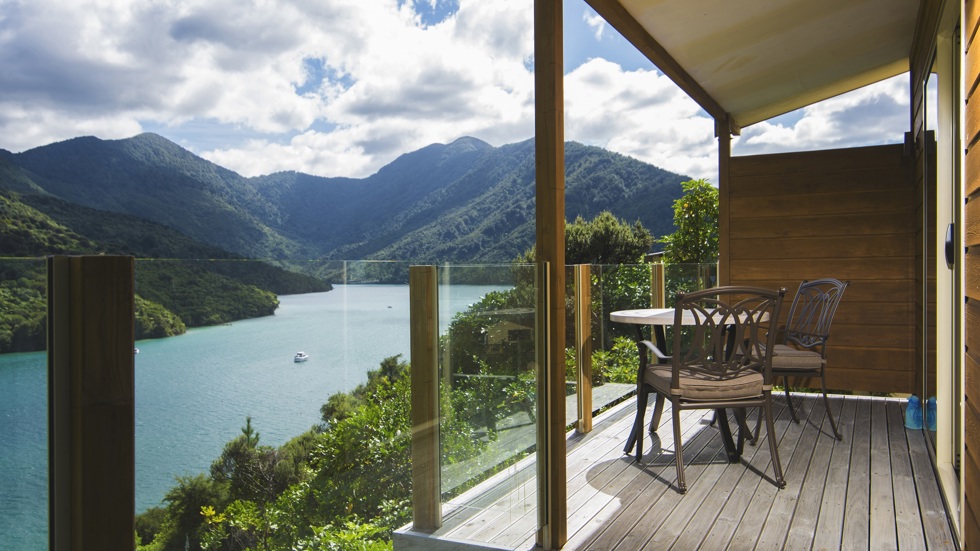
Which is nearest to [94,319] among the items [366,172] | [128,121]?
[366,172]

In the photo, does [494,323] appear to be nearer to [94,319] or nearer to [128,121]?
[94,319]

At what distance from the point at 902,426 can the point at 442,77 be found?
35.9m

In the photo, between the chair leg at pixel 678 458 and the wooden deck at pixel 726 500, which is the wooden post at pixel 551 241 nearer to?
the wooden deck at pixel 726 500

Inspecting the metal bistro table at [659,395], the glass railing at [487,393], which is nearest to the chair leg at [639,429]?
the metal bistro table at [659,395]

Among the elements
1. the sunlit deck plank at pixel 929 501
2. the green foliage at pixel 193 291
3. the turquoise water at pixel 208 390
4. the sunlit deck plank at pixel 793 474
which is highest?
the green foliage at pixel 193 291

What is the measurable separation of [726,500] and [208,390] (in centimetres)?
232

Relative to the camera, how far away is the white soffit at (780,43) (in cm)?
334

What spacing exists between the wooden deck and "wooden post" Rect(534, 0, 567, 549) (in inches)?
2.7

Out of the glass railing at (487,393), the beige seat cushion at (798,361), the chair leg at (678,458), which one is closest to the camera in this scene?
the glass railing at (487,393)

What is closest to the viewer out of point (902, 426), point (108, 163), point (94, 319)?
point (94, 319)

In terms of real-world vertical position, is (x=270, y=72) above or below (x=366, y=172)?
above

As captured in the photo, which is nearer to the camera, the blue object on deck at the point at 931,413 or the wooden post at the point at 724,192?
the blue object on deck at the point at 931,413

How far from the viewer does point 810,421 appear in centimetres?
413

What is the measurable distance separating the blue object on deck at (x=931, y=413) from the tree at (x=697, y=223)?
15.2 ft
